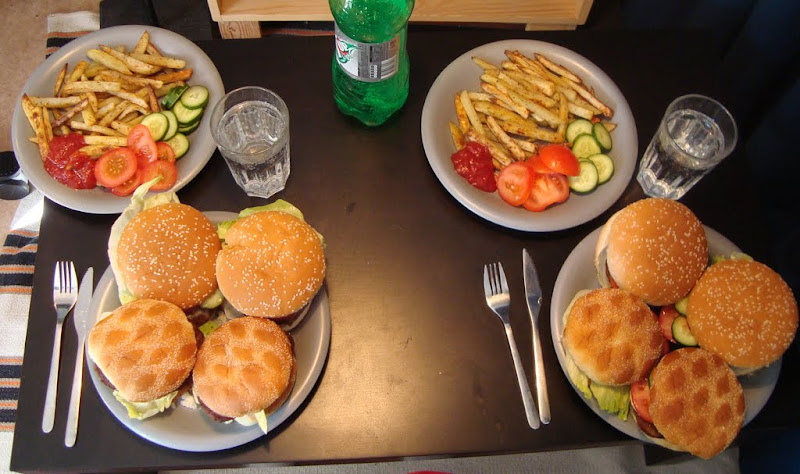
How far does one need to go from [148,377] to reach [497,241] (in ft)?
3.75

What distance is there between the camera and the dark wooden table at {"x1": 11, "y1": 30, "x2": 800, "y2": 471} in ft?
5.99

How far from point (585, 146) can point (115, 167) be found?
1.56m

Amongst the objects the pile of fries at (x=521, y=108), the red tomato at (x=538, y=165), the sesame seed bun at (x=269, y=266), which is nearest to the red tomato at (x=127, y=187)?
the sesame seed bun at (x=269, y=266)

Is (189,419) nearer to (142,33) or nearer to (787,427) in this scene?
(142,33)

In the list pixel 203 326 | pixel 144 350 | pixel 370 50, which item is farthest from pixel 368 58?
pixel 144 350

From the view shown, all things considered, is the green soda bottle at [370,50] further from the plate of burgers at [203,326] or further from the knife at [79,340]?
the knife at [79,340]

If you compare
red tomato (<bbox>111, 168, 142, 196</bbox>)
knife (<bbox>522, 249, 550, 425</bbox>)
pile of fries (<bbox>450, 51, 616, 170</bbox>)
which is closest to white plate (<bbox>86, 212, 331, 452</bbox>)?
red tomato (<bbox>111, 168, 142, 196</bbox>)

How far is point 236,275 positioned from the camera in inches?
66.7

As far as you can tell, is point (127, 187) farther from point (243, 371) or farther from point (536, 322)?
point (536, 322)

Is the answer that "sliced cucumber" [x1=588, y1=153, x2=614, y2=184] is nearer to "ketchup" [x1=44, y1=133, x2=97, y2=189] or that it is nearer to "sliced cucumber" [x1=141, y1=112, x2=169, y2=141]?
"sliced cucumber" [x1=141, y1=112, x2=169, y2=141]

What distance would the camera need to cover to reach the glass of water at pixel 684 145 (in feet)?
6.72

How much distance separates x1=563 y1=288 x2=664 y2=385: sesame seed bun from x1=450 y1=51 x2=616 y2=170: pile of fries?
61 cm

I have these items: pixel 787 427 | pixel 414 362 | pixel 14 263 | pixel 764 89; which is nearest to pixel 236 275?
pixel 414 362

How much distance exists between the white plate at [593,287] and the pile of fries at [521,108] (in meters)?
0.41
